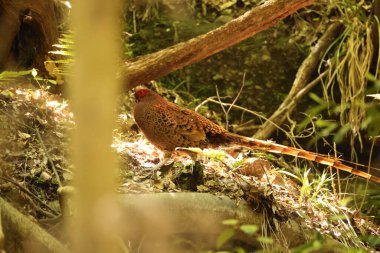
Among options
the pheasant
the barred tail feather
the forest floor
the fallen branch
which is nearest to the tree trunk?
the forest floor

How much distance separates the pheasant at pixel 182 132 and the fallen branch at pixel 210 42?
31cm

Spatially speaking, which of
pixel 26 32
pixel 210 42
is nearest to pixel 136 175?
pixel 210 42

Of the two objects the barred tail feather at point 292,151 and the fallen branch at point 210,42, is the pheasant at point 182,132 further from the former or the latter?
the fallen branch at point 210,42

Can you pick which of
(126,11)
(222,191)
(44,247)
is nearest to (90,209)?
(44,247)

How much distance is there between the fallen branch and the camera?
3.84 m

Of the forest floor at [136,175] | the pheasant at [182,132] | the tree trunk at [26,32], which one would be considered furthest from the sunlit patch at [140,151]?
the tree trunk at [26,32]

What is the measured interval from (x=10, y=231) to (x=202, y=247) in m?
1.08

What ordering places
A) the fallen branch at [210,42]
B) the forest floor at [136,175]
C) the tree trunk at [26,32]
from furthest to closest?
the fallen branch at [210,42] < the tree trunk at [26,32] < the forest floor at [136,175]

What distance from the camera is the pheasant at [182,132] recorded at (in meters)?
3.61

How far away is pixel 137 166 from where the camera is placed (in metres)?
A: 3.47

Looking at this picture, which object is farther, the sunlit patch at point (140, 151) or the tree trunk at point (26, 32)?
the tree trunk at point (26, 32)

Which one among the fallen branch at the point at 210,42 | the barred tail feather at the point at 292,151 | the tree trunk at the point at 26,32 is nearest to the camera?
the barred tail feather at the point at 292,151

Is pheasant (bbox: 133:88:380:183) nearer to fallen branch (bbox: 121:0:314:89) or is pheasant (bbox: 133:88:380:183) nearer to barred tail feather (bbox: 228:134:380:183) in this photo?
barred tail feather (bbox: 228:134:380:183)

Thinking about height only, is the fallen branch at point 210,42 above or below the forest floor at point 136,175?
above
